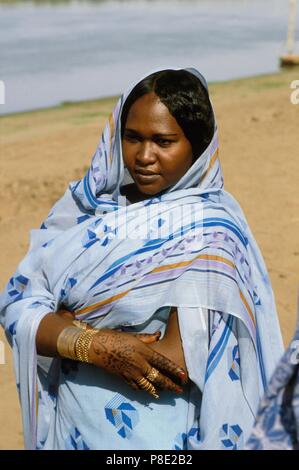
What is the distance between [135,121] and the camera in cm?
271

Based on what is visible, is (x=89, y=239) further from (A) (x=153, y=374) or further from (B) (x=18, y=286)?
(A) (x=153, y=374)

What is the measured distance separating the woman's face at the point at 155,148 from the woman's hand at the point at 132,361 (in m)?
0.49

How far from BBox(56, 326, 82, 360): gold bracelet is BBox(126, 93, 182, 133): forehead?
2.12 feet

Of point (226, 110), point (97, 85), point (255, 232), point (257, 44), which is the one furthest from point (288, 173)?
point (257, 44)

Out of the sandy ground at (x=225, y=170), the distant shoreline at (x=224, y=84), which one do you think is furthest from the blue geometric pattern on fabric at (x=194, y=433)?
the distant shoreline at (x=224, y=84)

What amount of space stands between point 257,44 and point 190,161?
18.9 meters

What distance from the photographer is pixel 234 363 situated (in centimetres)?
266

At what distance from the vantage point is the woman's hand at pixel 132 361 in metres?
2.52

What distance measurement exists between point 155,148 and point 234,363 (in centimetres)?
70

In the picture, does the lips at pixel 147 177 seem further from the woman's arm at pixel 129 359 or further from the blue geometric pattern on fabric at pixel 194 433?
the blue geometric pattern on fabric at pixel 194 433

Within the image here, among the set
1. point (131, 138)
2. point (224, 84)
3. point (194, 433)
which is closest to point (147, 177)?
point (131, 138)

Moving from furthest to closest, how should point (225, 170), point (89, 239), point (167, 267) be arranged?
point (225, 170)
point (89, 239)
point (167, 267)
